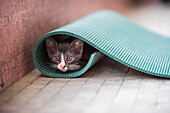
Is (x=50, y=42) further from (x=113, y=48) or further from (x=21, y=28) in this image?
(x=113, y=48)

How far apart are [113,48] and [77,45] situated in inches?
16.7

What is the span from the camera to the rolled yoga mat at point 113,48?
308 cm

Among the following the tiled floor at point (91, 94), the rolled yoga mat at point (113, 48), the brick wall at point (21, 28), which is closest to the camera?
the tiled floor at point (91, 94)

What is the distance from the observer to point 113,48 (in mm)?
3223

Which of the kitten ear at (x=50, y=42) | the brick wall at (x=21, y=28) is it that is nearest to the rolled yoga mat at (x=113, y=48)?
the kitten ear at (x=50, y=42)

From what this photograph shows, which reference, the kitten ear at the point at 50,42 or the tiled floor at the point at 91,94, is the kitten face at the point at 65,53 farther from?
the tiled floor at the point at 91,94

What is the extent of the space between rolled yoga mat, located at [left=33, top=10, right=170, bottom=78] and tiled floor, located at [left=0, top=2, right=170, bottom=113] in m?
0.12

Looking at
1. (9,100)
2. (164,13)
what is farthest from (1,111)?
(164,13)

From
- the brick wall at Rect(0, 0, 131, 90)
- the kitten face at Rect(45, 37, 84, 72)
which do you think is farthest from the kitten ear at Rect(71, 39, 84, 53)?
the brick wall at Rect(0, 0, 131, 90)

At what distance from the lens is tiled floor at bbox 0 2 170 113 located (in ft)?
7.83

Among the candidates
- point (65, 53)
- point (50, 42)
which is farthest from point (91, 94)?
point (50, 42)

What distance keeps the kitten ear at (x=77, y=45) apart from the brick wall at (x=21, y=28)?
0.60 m

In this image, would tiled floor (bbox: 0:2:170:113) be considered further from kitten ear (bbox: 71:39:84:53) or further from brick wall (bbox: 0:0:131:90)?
kitten ear (bbox: 71:39:84:53)

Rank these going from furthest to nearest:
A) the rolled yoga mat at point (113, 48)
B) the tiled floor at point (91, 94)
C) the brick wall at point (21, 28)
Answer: the rolled yoga mat at point (113, 48)
the brick wall at point (21, 28)
the tiled floor at point (91, 94)
